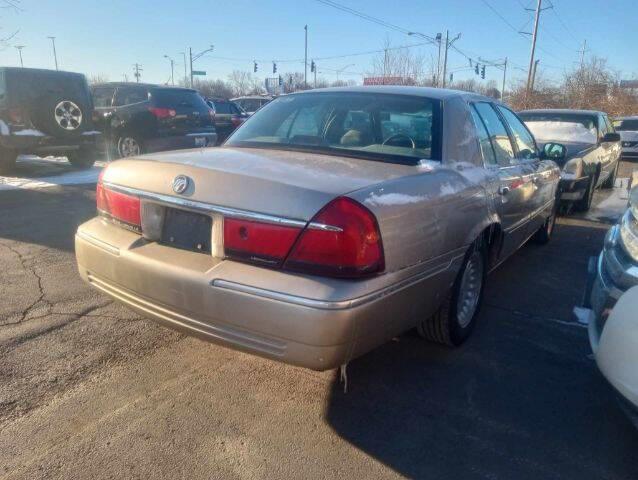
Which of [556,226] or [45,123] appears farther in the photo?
[45,123]

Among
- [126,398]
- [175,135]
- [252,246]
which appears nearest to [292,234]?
[252,246]

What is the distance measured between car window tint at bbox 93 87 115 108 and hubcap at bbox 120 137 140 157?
43.0 inches

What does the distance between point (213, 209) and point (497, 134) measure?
249 cm

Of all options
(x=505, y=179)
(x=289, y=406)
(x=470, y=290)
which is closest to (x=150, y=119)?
(x=505, y=179)

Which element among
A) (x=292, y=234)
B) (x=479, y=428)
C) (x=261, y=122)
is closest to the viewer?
(x=292, y=234)

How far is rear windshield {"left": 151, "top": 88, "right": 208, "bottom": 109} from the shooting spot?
A: 10.9m

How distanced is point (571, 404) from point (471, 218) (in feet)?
3.60

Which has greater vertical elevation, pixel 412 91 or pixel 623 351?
pixel 412 91

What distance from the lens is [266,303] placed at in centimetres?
214

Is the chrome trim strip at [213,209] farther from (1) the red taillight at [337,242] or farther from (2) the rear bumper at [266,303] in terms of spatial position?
(2) the rear bumper at [266,303]

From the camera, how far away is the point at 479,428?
98.7 inches

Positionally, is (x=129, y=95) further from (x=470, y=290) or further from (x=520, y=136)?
(x=470, y=290)

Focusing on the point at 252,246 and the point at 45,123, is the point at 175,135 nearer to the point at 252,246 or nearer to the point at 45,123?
the point at 45,123

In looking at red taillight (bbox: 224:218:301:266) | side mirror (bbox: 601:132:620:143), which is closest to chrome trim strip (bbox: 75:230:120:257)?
red taillight (bbox: 224:218:301:266)
